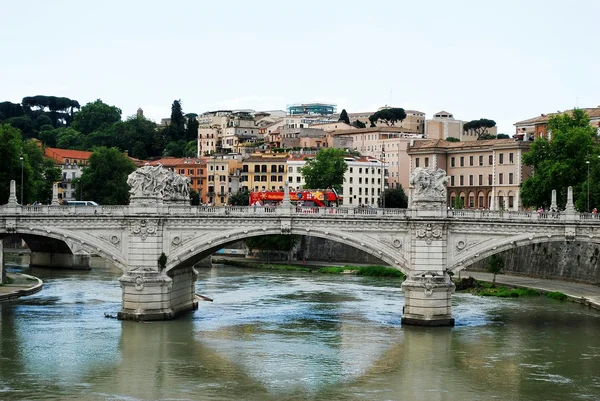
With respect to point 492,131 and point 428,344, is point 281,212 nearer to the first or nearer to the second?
point 428,344

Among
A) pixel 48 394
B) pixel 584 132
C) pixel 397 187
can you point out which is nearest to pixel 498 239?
pixel 48 394

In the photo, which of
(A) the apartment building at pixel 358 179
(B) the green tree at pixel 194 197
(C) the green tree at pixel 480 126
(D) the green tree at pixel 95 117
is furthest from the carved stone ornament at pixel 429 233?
(D) the green tree at pixel 95 117

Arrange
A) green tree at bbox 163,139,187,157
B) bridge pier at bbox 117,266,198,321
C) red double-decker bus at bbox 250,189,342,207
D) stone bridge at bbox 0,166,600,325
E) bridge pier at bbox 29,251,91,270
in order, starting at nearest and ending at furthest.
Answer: stone bridge at bbox 0,166,600,325, bridge pier at bbox 117,266,198,321, red double-decker bus at bbox 250,189,342,207, bridge pier at bbox 29,251,91,270, green tree at bbox 163,139,187,157

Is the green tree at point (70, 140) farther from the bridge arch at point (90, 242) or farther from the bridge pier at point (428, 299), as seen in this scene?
the bridge pier at point (428, 299)

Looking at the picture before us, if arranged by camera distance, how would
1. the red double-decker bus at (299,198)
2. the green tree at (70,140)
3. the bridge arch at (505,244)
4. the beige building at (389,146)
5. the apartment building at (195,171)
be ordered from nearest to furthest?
the bridge arch at (505,244)
the red double-decker bus at (299,198)
the beige building at (389,146)
the apartment building at (195,171)
the green tree at (70,140)

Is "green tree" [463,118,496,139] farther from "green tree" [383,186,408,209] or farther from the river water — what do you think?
the river water

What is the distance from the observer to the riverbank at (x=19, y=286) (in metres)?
57.6

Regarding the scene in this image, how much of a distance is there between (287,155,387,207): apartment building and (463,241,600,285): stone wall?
36.0m

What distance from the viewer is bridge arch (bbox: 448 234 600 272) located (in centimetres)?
4588

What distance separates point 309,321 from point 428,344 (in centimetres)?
792

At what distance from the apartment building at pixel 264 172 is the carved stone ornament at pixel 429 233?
65045 mm

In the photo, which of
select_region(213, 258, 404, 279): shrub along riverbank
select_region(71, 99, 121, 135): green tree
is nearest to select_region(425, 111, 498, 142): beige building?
select_region(71, 99, 121, 135): green tree

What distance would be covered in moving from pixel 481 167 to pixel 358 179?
57.3 feet

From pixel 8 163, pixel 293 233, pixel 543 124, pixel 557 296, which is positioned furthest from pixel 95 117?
pixel 293 233
